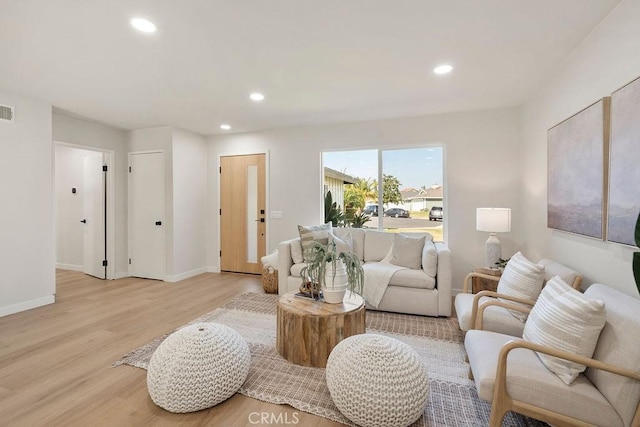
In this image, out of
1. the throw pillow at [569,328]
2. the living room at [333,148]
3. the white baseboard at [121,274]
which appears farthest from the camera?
the white baseboard at [121,274]

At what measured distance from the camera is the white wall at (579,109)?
1.82 meters

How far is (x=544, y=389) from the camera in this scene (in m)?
1.40

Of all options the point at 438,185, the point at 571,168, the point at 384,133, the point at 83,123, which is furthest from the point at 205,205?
the point at 571,168

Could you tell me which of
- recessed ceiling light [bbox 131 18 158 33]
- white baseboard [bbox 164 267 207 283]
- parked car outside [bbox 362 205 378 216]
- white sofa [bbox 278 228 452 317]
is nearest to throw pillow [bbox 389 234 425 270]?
white sofa [bbox 278 228 452 317]

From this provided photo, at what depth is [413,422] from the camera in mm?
1661

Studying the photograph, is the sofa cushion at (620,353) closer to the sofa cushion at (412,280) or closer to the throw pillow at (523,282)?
the throw pillow at (523,282)

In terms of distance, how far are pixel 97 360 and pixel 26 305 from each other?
2.03 metres

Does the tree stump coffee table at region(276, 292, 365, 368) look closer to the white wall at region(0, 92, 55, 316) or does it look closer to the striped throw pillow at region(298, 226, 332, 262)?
the striped throw pillow at region(298, 226, 332, 262)

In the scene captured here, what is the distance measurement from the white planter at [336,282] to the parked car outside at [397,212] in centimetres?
231

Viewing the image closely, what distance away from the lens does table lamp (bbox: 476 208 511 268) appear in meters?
3.34

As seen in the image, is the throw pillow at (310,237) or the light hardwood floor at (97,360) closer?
the light hardwood floor at (97,360)

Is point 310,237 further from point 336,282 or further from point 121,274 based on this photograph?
point 121,274

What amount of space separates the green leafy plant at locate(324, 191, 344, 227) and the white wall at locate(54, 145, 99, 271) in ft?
14.4
